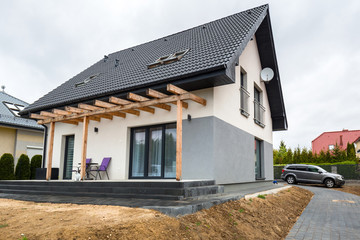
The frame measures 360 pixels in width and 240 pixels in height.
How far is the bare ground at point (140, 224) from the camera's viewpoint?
3.49 metres

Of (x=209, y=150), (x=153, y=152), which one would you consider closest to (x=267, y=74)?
(x=209, y=150)

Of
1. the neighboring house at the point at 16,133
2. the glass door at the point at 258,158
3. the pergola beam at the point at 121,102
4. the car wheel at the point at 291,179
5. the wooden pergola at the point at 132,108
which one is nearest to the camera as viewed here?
the wooden pergola at the point at 132,108

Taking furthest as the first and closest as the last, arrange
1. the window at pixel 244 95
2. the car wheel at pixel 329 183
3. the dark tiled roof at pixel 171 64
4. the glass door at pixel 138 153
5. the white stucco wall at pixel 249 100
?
1. the car wheel at pixel 329 183
2. the window at pixel 244 95
3. the glass door at pixel 138 153
4. the white stucco wall at pixel 249 100
5. the dark tiled roof at pixel 171 64

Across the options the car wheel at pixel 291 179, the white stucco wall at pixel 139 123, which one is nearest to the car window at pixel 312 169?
the car wheel at pixel 291 179

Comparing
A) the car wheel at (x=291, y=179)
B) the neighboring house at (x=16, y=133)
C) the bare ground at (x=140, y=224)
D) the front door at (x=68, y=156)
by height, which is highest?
the neighboring house at (x=16, y=133)

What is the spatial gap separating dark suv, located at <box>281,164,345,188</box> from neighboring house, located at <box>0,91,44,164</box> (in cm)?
1634

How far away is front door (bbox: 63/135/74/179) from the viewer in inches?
437

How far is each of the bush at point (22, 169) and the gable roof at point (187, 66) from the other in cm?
381

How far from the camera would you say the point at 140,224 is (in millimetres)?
3787

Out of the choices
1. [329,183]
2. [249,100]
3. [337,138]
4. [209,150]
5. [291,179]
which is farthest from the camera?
[337,138]

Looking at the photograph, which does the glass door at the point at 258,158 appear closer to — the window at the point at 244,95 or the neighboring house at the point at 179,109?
the neighboring house at the point at 179,109

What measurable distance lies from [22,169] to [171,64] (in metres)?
10.6

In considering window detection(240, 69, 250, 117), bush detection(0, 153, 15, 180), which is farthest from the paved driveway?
bush detection(0, 153, 15, 180)

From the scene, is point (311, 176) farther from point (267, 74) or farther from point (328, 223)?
point (328, 223)
